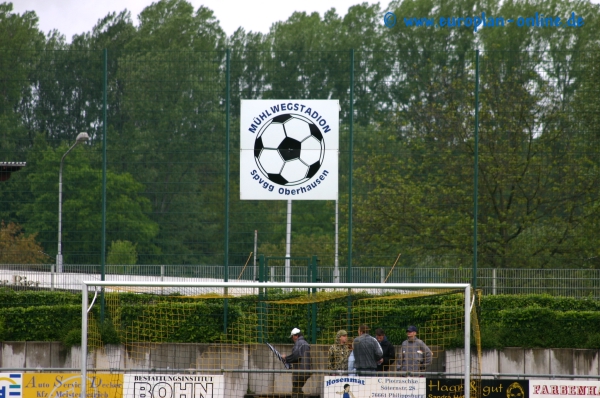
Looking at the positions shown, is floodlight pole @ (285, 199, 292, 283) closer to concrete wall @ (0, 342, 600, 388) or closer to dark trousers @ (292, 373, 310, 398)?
concrete wall @ (0, 342, 600, 388)

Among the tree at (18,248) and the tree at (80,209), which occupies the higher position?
the tree at (80,209)

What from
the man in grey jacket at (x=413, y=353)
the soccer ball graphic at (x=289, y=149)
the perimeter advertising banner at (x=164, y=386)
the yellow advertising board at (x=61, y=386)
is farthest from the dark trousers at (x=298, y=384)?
the soccer ball graphic at (x=289, y=149)

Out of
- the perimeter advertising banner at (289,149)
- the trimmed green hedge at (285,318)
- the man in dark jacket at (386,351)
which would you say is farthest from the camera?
the perimeter advertising banner at (289,149)

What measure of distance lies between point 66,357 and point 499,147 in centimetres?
875

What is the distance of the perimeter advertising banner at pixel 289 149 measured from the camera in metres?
13.9

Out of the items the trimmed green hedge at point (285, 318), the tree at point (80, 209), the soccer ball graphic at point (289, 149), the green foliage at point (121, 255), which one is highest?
the soccer ball graphic at point (289, 149)

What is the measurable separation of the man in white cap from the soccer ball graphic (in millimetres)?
2971

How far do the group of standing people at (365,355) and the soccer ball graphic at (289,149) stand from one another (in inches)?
117

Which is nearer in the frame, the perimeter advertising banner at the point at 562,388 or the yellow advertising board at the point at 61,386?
the yellow advertising board at the point at 61,386

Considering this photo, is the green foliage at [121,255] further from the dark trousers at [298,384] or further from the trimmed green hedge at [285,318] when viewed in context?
the dark trousers at [298,384]

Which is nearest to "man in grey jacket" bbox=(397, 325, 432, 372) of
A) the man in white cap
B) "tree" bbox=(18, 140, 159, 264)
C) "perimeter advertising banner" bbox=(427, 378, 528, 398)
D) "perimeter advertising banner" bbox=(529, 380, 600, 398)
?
"perimeter advertising banner" bbox=(427, 378, 528, 398)

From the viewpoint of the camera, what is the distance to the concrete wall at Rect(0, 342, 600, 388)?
13172 mm

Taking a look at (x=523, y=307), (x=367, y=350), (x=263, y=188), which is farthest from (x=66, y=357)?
(x=523, y=307)

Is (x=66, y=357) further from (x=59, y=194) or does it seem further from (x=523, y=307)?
(x=523, y=307)
